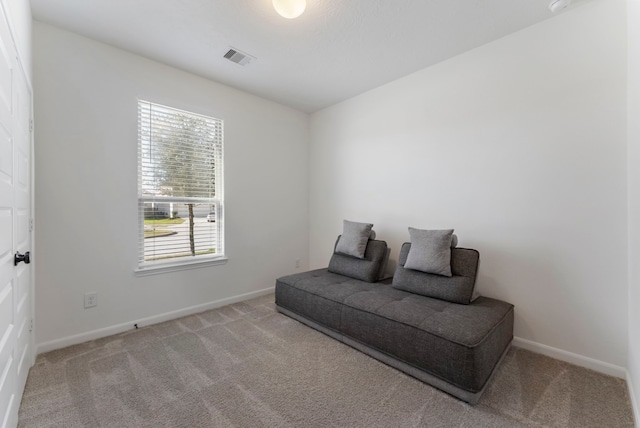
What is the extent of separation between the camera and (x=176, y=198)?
2.83 meters

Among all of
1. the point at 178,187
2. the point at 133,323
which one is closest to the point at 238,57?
the point at 178,187

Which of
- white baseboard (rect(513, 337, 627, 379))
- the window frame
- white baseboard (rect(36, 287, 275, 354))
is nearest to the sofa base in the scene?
white baseboard (rect(513, 337, 627, 379))

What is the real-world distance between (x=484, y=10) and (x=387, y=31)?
70 centimetres

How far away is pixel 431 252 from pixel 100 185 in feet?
9.77

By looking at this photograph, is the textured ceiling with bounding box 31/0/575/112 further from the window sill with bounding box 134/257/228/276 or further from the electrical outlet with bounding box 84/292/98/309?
the electrical outlet with bounding box 84/292/98/309

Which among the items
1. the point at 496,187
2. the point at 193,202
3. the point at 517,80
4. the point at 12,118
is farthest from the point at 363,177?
the point at 12,118

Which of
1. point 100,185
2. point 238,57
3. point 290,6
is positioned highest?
point 238,57

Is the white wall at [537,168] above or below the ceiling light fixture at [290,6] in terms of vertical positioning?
below

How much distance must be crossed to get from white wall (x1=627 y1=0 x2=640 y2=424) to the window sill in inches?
134

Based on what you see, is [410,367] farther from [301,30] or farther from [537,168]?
[301,30]

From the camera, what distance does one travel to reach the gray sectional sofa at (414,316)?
164 centimetres

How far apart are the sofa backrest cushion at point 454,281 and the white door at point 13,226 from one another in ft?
8.35

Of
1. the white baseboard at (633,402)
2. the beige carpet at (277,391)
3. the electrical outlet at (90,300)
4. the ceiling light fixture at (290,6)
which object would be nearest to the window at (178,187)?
the electrical outlet at (90,300)

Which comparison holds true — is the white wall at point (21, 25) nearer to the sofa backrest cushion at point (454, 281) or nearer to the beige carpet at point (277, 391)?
the beige carpet at point (277, 391)
